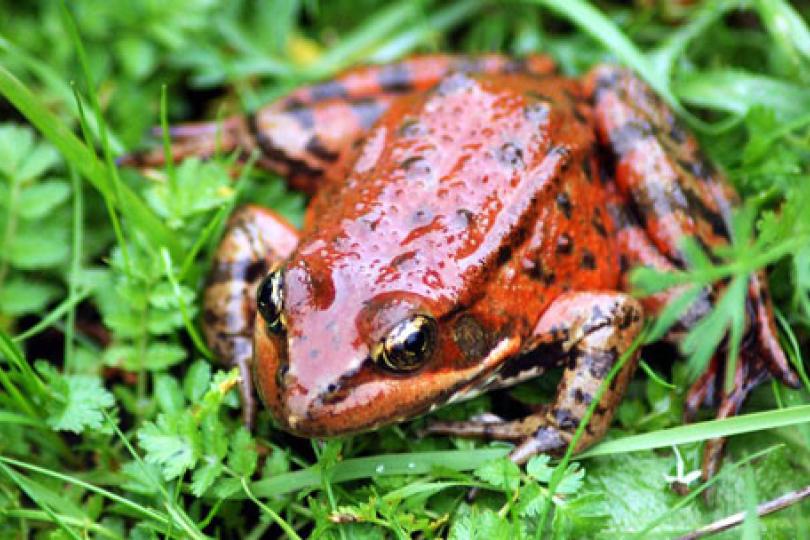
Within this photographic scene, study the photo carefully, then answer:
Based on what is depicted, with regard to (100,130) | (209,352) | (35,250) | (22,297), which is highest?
(100,130)

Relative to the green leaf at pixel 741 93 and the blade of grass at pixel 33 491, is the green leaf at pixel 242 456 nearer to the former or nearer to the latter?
the blade of grass at pixel 33 491

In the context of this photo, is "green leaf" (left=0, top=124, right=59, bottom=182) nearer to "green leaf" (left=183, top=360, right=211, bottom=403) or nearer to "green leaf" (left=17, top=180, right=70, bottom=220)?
"green leaf" (left=17, top=180, right=70, bottom=220)

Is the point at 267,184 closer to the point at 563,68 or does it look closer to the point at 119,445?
the point at 119,445

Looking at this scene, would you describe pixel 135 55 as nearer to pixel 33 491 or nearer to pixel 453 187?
pixel 453 187

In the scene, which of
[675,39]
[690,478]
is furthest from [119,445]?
[675,39]

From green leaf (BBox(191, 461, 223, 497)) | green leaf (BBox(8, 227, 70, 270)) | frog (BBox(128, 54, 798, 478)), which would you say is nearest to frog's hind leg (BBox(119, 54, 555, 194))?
frog (BBox(128, 54, 798, 478))

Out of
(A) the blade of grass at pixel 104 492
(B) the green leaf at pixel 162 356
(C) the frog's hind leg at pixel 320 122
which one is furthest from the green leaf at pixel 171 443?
(C) the frog's hind leg at pixel 320 122

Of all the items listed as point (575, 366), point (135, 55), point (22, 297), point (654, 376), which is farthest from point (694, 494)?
point (135, 55)
